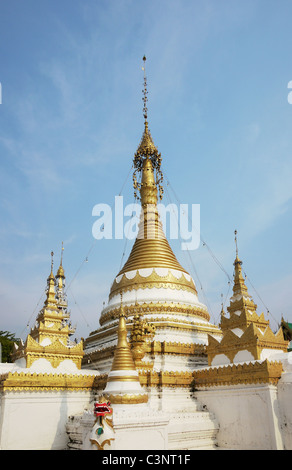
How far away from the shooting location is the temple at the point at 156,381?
12.1 metres

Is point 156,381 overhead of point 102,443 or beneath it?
overhead


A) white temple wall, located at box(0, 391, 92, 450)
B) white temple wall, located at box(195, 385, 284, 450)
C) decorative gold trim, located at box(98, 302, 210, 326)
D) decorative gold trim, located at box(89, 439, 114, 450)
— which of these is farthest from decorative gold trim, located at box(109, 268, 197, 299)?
decorative gold trim, located at box(89, 439, 114, 450)

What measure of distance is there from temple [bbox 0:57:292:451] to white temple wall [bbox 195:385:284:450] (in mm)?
32

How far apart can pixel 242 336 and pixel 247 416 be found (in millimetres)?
2737

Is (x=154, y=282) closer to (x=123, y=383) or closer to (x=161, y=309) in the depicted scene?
(x=161, y=309)

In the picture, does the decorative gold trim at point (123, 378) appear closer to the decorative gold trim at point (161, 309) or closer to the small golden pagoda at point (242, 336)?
the small golden pagoda at point (242, 336)

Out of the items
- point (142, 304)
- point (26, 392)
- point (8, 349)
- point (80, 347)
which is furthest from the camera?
point (8, 349)

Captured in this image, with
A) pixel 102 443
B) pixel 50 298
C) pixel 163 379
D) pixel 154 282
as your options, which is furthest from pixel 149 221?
pixel 102 443

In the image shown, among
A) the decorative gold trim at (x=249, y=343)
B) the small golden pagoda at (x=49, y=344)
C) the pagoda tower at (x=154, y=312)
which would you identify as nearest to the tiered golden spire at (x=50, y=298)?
the small golden pagoda at (x=49, y=344)

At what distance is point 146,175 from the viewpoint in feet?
85.4

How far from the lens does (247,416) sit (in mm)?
13102

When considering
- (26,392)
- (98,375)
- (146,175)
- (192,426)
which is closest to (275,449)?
(192,426)
